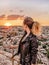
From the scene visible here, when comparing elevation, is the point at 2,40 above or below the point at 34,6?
below

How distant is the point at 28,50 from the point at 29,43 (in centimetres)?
10

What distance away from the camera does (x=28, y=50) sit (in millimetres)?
2613

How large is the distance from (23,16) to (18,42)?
0.34 metres

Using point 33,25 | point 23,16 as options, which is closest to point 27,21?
point 33,25

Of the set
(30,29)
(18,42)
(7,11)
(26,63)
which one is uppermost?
(7,11)

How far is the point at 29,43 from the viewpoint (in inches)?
101

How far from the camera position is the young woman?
252 centimetres

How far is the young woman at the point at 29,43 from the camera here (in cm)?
252

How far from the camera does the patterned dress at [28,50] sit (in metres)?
2.50

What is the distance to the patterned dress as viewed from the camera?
8.21 ft

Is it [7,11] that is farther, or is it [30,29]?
[7,11]

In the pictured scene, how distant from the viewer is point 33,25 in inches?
102

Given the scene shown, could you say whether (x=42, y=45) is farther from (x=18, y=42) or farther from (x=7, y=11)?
(x=7, y=11)

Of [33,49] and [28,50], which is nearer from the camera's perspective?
[33,49]
